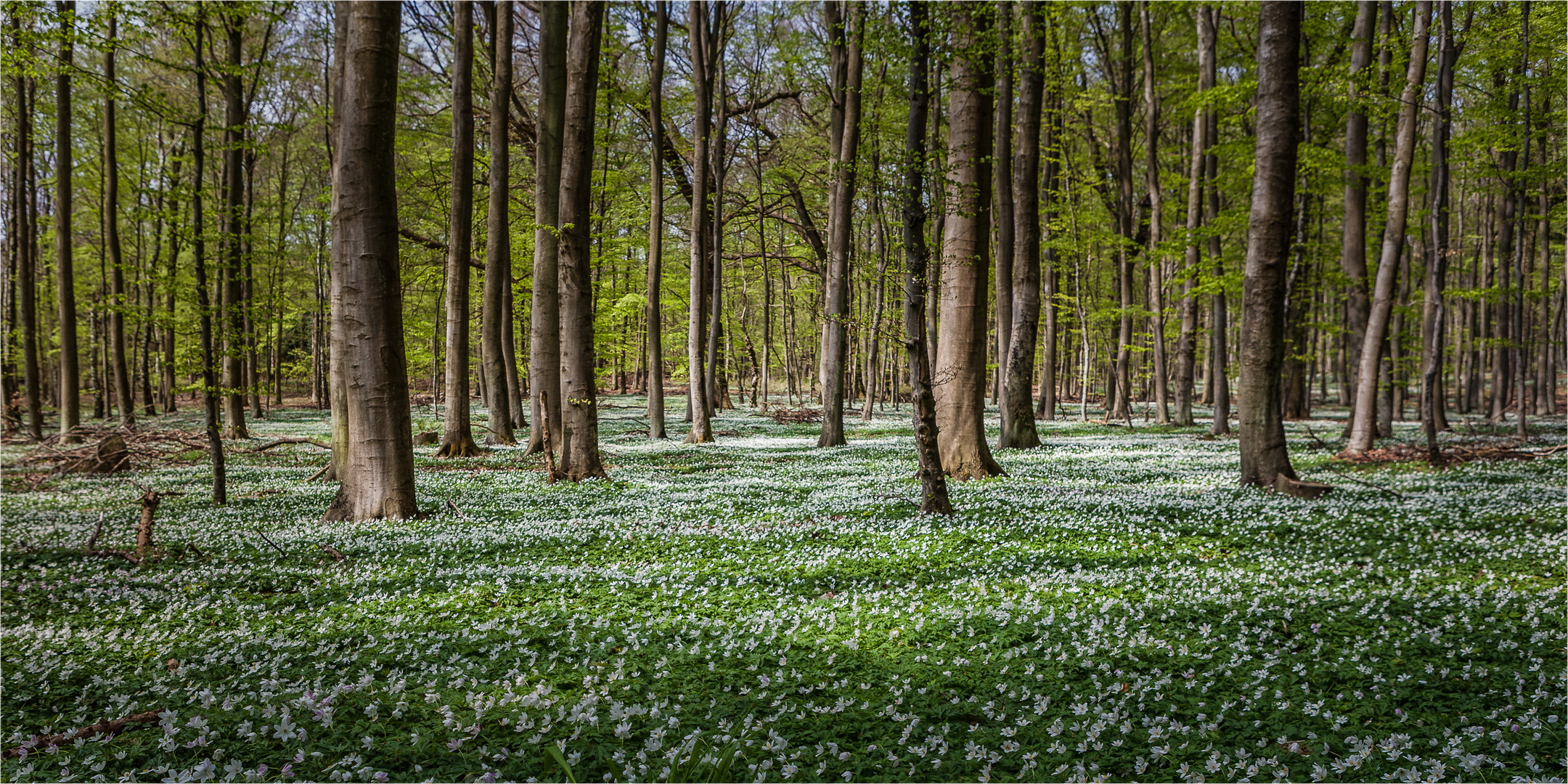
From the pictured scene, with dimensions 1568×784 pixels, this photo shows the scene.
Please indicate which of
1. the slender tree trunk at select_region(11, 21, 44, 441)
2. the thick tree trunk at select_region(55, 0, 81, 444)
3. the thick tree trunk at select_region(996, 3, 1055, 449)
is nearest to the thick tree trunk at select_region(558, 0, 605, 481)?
the thick tree trunk at select_region(996, 3, 1055, 449)

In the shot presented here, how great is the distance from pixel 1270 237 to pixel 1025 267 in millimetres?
6685

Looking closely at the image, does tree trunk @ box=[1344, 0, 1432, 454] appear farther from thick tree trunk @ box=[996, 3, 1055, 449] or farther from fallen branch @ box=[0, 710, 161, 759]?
fallen branch @ box=[0, 710, 161, 759]

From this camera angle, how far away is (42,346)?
38500 millimetres

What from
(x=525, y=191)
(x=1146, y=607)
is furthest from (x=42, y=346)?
(x=1146, y=607)

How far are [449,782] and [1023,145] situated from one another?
17.2m

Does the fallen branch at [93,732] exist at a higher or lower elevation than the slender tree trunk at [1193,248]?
lower

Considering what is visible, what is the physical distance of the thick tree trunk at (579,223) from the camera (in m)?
11.8

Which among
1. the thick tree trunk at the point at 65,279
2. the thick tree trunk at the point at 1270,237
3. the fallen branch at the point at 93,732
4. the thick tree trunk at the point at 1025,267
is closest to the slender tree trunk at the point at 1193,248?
the thick tree trunk at the point at 1025,267

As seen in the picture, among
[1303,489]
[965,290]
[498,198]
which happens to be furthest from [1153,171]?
[498,198]

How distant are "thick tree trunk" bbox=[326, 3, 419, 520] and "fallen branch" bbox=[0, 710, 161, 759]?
17.6 feet

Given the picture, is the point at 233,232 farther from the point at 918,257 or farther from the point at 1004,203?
the point at 1004,203

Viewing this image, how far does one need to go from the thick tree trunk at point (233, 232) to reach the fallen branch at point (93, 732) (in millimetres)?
4724

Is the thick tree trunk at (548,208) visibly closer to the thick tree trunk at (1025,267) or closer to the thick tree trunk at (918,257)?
the thick tree trunk at (918,257)

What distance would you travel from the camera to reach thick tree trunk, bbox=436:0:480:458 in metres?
15.3
